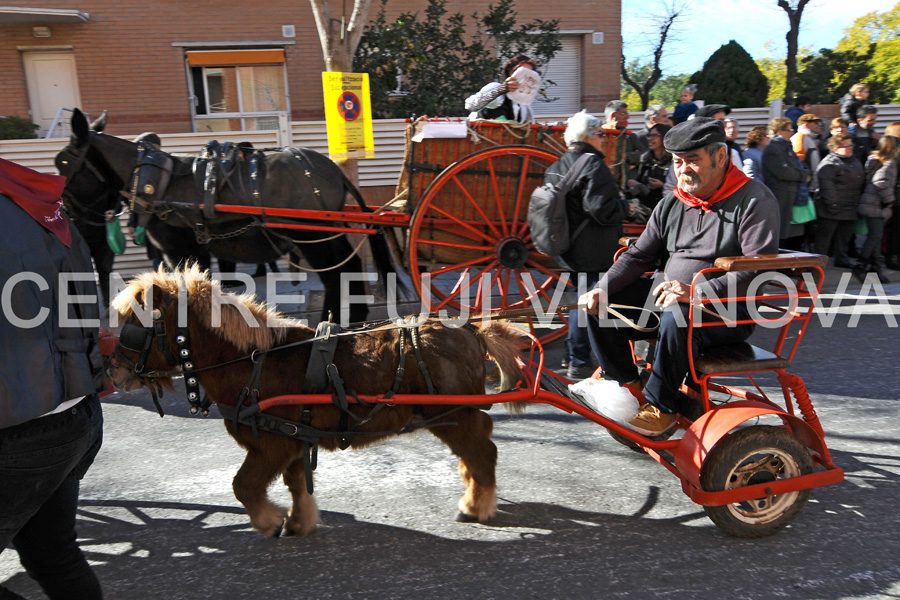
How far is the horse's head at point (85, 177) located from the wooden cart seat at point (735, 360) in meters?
4.91

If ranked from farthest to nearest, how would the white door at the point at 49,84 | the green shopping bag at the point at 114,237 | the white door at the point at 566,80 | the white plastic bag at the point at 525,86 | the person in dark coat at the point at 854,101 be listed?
the white door at the point at 566,80 < the white door at the point at 49,84 < the person in dark coat at the point at 854,101 < the green shopping bag at the point at 114,237 < the white plastic bag at the point at 525,86

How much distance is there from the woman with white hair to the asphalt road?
2.96ft

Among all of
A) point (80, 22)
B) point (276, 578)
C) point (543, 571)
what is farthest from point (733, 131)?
point (80, 22)

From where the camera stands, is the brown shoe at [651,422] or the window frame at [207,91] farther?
the window frame at [207,91]

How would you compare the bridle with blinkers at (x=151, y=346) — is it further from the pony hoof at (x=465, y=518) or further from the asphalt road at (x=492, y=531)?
the pony hoof at (x=465, y=518)

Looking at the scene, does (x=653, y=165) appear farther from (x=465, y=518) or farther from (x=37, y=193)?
(x=37, y=193)

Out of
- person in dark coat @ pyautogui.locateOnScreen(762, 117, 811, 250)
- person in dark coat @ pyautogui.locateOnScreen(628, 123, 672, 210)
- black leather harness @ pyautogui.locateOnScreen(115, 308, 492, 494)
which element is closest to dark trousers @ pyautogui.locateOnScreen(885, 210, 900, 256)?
person in dark coat @ pyautogui.locateOnScreen(762, 117, 811, 250)

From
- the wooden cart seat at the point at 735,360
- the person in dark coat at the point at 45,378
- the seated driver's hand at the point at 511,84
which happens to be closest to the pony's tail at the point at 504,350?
the wooden cart seat at the point at 735,360

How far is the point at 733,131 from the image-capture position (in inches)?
292

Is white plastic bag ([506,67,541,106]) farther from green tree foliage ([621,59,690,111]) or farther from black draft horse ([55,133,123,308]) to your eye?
green tree foliage ([621,59,690,111])

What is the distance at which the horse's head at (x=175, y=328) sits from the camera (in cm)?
276

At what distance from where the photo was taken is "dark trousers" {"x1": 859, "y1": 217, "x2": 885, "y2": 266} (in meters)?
8.12

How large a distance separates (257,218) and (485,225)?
190 centimetres

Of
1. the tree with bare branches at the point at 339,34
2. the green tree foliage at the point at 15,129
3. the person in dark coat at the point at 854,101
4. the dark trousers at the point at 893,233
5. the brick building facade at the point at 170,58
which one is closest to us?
the tree with bare branches at the point at 339,34
